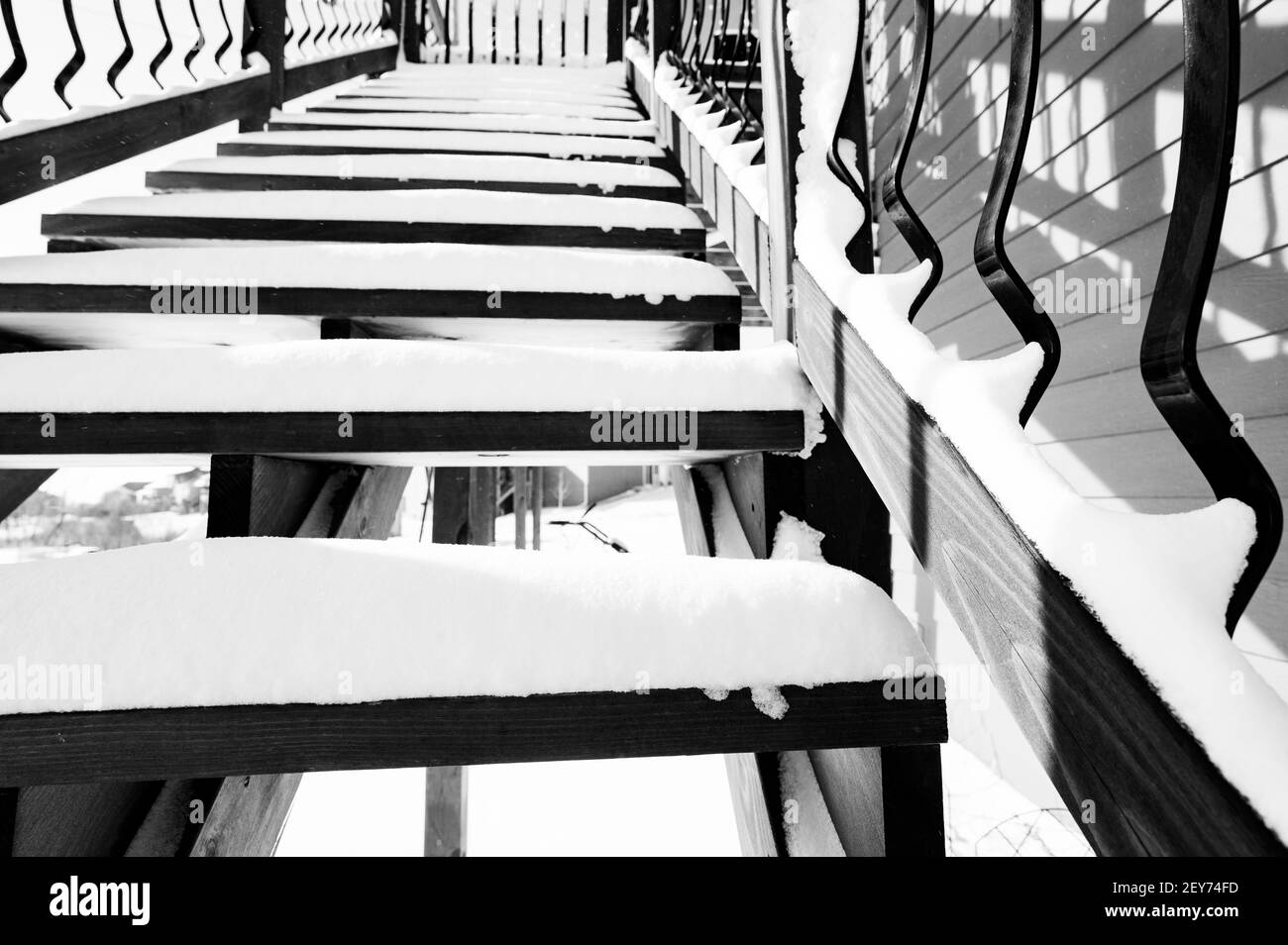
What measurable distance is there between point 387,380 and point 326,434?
0.09 m

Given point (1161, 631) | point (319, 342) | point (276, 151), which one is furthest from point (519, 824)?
point (1161, 631)

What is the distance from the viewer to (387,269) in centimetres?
106

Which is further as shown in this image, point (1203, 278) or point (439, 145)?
point (439, 145)

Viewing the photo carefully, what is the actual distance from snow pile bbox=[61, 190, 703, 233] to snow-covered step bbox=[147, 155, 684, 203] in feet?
0.91

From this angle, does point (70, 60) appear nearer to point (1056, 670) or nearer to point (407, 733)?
point (407, 733)

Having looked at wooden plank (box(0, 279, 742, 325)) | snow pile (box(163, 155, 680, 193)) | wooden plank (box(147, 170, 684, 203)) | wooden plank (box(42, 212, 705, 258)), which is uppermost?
snow pile (box(163, 155, 680, 193))

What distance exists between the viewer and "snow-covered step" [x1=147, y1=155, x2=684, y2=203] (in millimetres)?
1654

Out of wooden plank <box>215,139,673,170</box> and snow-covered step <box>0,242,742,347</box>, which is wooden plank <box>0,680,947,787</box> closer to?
snow-covered step <box>0,242,742,347</box>

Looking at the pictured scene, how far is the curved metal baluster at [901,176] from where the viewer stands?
26.6 inches

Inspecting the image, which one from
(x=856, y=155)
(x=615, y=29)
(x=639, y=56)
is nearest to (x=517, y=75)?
(x=639, y=56)

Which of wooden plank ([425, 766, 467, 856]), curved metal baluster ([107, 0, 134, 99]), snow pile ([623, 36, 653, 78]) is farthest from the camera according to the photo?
wooden plank ([425, 766, 467, 856])

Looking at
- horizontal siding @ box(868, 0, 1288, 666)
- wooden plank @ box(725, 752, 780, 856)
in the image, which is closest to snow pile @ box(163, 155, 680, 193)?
horizontal siding @ box(868, 0, 1288, 666)

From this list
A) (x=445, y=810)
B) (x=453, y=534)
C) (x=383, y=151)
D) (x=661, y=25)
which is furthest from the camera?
(x=445, y=810)
